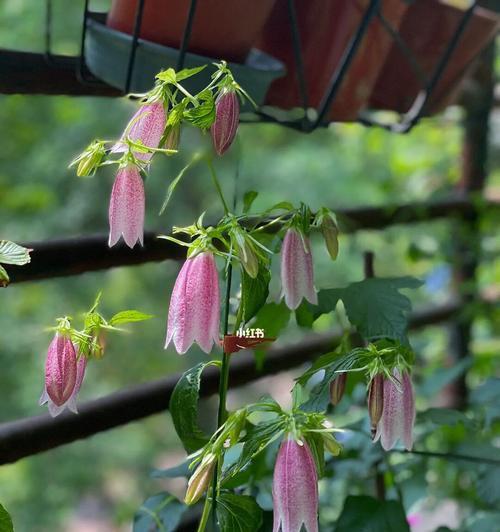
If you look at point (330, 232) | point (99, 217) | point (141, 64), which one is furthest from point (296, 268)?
point (99, 217)

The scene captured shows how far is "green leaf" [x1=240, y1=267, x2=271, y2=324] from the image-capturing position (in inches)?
23.0

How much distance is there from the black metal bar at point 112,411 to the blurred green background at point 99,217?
952 mm

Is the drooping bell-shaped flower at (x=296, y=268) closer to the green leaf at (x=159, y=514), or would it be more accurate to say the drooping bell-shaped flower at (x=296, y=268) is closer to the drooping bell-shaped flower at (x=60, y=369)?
the drooping bell-shaped flower at (x=60, y=369)

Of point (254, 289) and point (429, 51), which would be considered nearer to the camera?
point (254, 289)

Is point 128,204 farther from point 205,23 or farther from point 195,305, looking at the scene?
point 205,23

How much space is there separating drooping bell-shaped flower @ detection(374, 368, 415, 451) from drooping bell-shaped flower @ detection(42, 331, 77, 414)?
0.23m

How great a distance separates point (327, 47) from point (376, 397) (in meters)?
0.46

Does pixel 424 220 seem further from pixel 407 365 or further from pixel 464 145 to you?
pixel 407 365

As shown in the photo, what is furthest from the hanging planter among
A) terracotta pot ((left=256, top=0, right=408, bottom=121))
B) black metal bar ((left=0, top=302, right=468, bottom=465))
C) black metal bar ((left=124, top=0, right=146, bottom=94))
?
black metal bar ((left=0, top=302, right=468, bottom=465))

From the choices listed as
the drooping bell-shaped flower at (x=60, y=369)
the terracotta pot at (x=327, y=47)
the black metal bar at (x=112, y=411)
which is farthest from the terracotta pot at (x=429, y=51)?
the drooping bell-shaped flower at (x=60, y=369)

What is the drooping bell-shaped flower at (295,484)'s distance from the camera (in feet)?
1.73

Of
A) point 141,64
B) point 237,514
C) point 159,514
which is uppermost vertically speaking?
point 141,64

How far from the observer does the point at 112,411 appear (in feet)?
2.95

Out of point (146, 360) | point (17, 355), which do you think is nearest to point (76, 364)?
point (17, 355)
